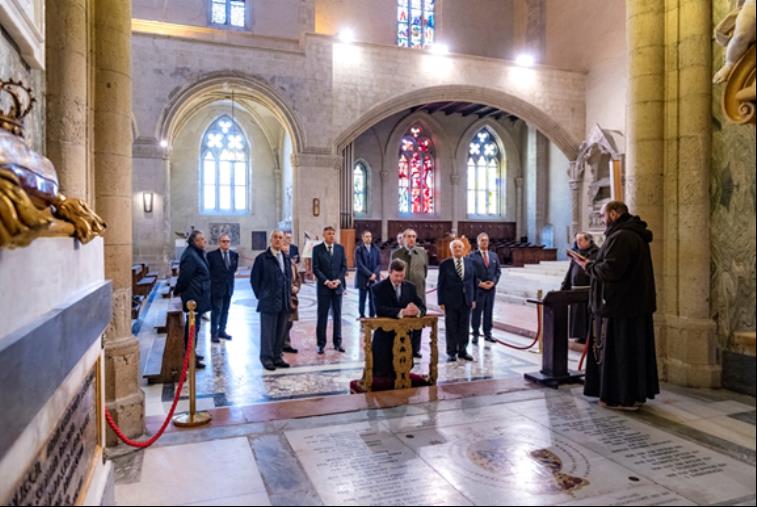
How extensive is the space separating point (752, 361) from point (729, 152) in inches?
141

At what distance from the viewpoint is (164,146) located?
1420 cm

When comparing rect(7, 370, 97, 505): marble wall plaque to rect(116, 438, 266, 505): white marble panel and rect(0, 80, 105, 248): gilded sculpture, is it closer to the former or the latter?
rect(116, 438, 266, 505): white marble panel

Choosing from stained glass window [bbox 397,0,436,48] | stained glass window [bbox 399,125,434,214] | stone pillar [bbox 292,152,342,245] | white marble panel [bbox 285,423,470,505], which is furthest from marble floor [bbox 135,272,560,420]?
stained glass window [bbox 397,0,436,48]

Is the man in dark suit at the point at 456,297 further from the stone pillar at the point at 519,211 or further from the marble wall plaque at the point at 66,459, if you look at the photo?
the stone pillar at the point at 519,211

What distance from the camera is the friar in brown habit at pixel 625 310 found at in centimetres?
393

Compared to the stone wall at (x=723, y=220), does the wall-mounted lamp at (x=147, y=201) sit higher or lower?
higher

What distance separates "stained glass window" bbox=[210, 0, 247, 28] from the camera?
738 inches

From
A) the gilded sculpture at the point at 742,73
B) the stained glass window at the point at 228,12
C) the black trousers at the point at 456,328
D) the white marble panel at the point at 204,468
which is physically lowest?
the white marble panel at the point at 204,468

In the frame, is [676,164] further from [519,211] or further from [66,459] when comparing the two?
[519,211]

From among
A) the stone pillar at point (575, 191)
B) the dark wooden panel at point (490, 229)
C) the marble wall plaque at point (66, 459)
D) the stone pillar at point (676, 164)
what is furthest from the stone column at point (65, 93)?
the dark wooden panel at point (490, 229)

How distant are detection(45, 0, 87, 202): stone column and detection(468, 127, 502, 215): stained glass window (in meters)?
20.0

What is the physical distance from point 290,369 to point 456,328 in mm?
1971

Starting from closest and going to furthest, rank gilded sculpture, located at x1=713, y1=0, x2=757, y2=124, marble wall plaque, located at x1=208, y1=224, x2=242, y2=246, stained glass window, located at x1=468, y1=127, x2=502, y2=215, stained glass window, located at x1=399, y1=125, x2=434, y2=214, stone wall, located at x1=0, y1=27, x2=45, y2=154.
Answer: gilded sculpture, located at x1=713, y1=0, x2=757, y2=124, stone wall, located at x1=0, y1=27, x2=45, y2=154, marble wall plaque, located at x1=208, y1=224, x2=242, y2=246, stained glass window, located at x1=399, y1=125, x2=434, y2=214, stained glass window, located at x1=468, y1=127, x2=502, y2=215

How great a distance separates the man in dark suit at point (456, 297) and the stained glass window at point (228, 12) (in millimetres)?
16249
